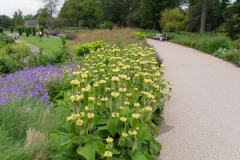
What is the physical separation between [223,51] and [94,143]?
470 inches

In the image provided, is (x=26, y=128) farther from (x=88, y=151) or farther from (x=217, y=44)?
(x=217, y=44)

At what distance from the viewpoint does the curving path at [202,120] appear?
3.16m

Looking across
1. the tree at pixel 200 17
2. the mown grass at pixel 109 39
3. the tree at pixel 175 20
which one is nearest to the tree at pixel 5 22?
the tree at pixel 175 20

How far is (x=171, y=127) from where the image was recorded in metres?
3.86

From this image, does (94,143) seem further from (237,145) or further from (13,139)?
(237,145)

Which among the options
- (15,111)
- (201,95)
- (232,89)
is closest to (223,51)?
(232,89)

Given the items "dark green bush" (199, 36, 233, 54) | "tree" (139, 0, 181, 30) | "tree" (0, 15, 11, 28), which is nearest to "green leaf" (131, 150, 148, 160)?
"dark green bush" (199, 36, 233, 54)

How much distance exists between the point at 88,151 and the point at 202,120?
2811 millimetres

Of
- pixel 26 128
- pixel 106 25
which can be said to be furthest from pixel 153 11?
pixel 26 128

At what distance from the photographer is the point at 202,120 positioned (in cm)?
418

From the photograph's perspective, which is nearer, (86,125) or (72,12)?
(86,125)

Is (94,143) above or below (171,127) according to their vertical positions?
above

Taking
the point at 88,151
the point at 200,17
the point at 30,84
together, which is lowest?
the point at 88,151

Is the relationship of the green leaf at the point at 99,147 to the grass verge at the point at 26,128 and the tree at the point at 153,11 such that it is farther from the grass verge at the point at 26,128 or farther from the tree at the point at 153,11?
the tree at the point at 153,11
